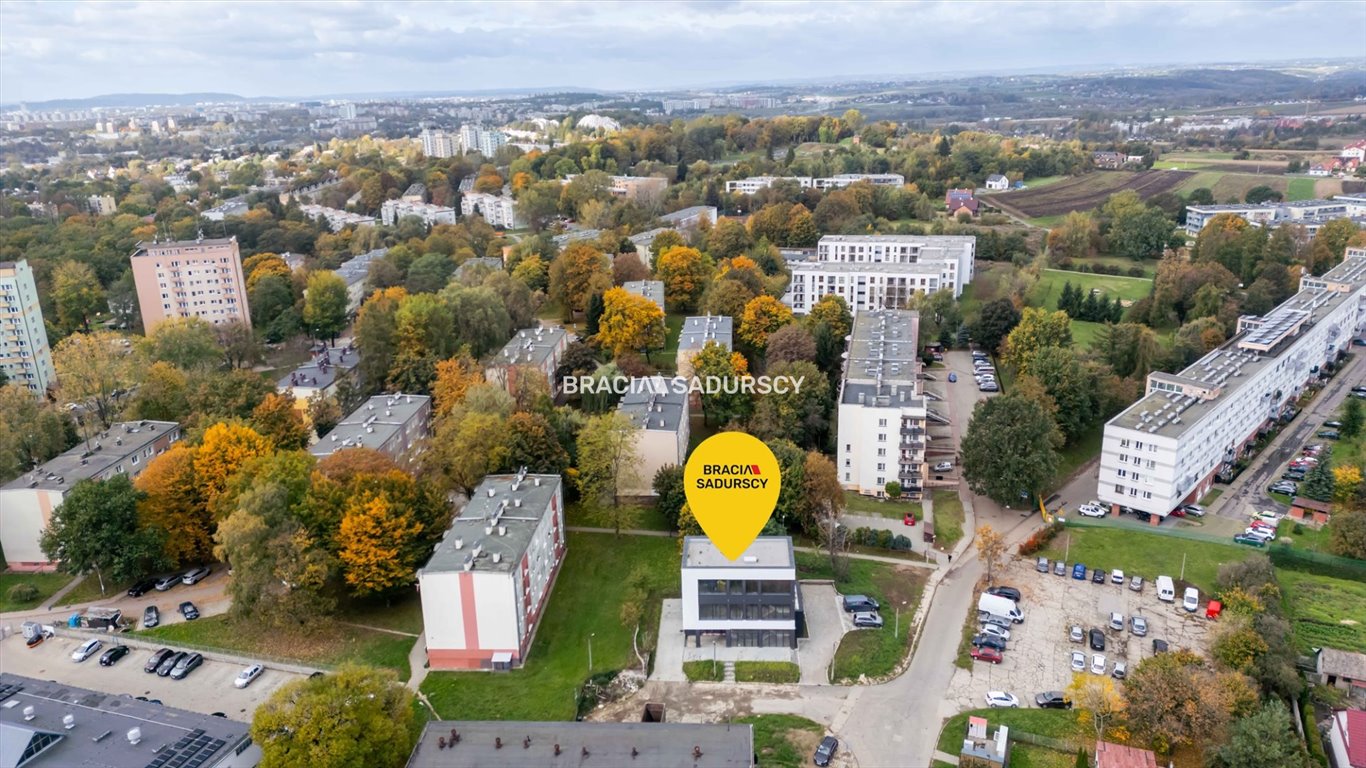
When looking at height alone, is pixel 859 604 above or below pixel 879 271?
below

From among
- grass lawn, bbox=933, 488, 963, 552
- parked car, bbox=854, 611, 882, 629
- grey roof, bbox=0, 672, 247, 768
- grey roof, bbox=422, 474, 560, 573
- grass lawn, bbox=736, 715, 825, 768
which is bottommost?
grass lawn, bbox=736, 715, 825, 768

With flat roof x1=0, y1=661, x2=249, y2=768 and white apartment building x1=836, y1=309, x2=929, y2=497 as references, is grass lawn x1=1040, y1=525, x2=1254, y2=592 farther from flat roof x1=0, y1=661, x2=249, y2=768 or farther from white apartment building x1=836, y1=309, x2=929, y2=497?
flat roof x1=0, y1=661, x2=249, y2=768

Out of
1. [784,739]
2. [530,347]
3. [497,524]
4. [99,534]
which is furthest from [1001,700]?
[530,347]

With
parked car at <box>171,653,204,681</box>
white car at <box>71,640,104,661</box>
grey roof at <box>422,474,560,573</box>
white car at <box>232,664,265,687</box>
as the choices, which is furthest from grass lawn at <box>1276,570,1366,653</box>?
white car at <box>71,640,104,661</box>

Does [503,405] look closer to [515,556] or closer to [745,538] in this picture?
[515,556]

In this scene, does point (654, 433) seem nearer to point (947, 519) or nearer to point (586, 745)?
point (947, 519)

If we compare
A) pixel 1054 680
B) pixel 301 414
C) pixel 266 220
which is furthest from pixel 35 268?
pixel 1054 680
